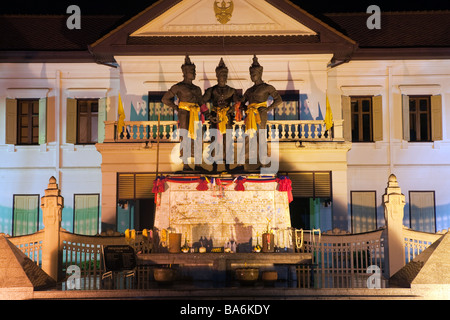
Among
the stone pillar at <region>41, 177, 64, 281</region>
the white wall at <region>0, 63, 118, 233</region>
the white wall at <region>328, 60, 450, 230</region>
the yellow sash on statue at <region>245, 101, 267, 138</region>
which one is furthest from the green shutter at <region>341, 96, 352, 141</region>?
the stone pillar at <region>41, 177, 64, 281</region>

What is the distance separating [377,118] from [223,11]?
680cm

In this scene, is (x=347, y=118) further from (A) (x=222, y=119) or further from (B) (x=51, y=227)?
(B) (x=51, y=227)

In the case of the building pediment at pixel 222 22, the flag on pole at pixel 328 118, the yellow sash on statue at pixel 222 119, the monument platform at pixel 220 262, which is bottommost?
the monument platform at pixel 220 262

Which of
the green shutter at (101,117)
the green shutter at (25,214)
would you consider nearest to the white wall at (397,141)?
the green shutter at (101,117)

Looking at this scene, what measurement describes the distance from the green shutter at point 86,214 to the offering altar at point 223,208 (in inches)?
371

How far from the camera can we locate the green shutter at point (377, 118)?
29625 mm

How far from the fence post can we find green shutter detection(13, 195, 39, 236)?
46.6 ft

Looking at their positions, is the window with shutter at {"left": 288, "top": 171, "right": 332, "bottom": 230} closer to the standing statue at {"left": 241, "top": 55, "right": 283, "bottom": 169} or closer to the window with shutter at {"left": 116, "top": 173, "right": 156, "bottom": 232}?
the window with shutter at {"left": 116, "top": 173, "right": 156, "bottom": 232}

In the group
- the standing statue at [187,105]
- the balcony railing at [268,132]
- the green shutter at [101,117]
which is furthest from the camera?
the green shutter at [101,117]

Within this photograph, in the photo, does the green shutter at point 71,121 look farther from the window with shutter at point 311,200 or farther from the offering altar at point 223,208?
the offering altar at point 223,208

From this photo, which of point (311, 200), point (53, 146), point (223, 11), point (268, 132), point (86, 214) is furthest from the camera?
point (53, 146)

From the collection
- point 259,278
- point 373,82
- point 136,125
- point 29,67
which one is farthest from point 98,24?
point 259,278

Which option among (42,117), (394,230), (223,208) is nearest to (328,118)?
(394,230)

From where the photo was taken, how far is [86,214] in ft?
95.9
